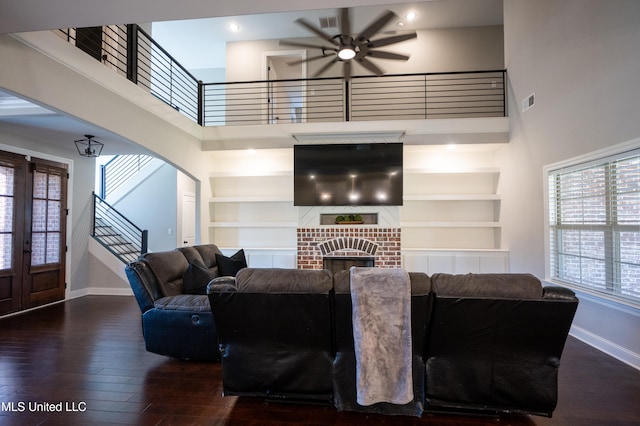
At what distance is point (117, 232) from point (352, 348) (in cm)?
666

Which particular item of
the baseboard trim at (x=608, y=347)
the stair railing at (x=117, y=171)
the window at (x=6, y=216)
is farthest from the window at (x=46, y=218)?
the baseboard trim at (x=608, y=347)

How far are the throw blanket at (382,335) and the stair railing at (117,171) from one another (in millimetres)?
7286

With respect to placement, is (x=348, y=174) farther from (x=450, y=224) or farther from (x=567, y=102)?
(x=567, y=102)

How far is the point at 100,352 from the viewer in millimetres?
3174

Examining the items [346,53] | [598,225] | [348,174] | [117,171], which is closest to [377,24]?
[346,53]

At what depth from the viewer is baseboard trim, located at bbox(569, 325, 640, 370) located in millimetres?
2920

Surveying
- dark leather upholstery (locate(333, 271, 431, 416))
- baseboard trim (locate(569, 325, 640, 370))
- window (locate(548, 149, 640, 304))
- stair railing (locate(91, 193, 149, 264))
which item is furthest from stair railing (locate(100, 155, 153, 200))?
baseboard trim (locate(569, 325, 640, 370))

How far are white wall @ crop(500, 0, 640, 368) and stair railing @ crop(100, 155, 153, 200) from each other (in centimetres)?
785

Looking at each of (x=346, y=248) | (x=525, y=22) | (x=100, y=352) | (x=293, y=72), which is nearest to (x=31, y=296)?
(x=100, y=352)

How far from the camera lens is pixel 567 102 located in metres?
3.69

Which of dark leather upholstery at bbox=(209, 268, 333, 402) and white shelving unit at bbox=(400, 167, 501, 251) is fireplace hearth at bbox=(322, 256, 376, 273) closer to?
white shelving unit at bbox=(400, 167, 501, 251)

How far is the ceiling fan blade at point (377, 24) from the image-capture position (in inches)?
146

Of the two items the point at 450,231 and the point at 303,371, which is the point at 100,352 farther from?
the point at 450,231

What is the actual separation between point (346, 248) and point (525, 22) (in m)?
4.47
